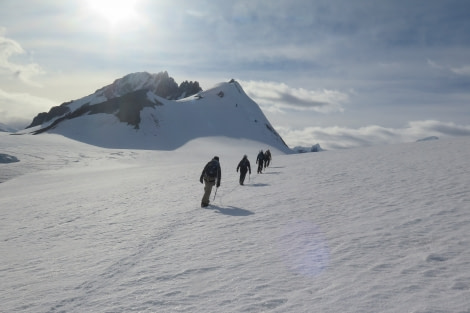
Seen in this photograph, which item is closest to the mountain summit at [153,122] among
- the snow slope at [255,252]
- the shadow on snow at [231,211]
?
the snow slope at [255,252]

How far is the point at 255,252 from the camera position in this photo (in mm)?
7539

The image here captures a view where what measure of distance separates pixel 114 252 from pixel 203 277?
305 cm

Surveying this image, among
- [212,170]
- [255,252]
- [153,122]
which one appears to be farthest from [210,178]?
[153,122]

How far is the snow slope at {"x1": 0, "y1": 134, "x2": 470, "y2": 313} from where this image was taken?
541 centimetres

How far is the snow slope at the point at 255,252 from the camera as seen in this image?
5.41m

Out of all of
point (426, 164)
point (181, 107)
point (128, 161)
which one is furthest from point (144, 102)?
point (426, 164)

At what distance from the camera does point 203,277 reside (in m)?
6.35

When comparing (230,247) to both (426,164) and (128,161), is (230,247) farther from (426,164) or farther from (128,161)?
(128,161)

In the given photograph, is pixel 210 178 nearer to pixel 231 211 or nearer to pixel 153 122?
pixel 231 211

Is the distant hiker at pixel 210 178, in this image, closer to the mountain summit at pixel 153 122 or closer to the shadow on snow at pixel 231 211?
the shadow on snow at pixel 231 211

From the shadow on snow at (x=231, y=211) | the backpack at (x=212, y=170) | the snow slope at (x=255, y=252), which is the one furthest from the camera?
the backpack at (x=212, y=170)

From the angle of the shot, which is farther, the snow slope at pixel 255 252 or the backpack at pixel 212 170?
the backpack at pixel 212 170

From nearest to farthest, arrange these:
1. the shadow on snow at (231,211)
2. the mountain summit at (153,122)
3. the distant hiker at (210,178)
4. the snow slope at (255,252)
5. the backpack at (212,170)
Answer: the snow slope at (255,252)
the shadow on snow at (231,211)
the distant hiker at (210,178)
the backpack at (212,170)
the mountain summit at (153,122)

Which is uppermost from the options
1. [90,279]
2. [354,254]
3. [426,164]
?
[426,164]
